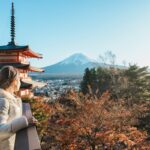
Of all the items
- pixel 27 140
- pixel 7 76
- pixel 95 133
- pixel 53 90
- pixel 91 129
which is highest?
pixel 7 76

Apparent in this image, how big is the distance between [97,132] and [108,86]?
19.8 meters

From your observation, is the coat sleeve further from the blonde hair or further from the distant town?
the distant town

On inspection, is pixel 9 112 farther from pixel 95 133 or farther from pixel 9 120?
pixel 95 133

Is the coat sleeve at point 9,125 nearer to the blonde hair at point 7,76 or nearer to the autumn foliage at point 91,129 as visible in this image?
the blonde hair at point 7,76

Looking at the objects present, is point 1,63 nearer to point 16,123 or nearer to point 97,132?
point 97,132

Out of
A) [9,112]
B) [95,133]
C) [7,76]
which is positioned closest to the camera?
[9,112]

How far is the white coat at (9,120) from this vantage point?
1.71 m

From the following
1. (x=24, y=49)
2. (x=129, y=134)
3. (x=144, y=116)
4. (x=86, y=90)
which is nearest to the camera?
(x=129, y=134)

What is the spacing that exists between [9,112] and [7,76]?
23 centimetres

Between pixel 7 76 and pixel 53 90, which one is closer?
pixel 7 76

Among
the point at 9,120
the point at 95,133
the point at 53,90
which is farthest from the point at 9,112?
the point at 53,90

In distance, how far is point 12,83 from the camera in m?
1.97

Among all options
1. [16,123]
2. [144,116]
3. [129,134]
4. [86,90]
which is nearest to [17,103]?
[16,123]

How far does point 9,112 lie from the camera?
6.01 feet
